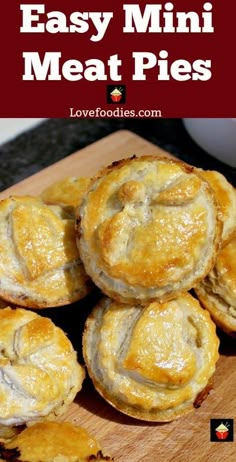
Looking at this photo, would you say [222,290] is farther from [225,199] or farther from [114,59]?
[114,59]

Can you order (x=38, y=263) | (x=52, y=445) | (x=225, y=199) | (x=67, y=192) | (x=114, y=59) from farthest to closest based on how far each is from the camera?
1. (x=114, y=59)
2. (x=67, y=192)
3. (x=225, y=199)
4. (x=38, y=263)
5. (x=52, y=445)

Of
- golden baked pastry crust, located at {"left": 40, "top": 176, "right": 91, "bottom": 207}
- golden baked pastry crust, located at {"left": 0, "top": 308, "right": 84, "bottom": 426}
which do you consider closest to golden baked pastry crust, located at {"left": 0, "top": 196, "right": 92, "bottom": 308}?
golden baked pastry crust, located at {"left": 0, "top": 308, "right": 84, "bottom": 426}

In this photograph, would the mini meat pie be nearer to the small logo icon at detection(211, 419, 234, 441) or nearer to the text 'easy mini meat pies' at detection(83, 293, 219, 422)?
the text 'easy mini meat pies' at detection(83, 293, 219, 422)

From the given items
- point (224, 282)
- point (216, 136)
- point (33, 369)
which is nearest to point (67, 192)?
point (224, 282)

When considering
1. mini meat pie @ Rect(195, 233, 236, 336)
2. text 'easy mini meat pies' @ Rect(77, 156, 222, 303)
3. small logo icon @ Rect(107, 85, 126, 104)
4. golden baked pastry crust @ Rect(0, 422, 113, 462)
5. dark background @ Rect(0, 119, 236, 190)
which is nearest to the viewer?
golden baked pastry crust @ Rect(0, 422, 113, 462)

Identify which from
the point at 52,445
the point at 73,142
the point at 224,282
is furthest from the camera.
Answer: the point at 73,142

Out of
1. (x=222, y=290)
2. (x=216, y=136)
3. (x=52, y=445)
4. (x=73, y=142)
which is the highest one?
(x=216, y=136)

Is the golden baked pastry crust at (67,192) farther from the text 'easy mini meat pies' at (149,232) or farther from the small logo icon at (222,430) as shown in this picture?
the small logo icon at (222,430)

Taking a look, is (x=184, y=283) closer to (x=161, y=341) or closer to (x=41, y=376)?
(x=161, y=341)
